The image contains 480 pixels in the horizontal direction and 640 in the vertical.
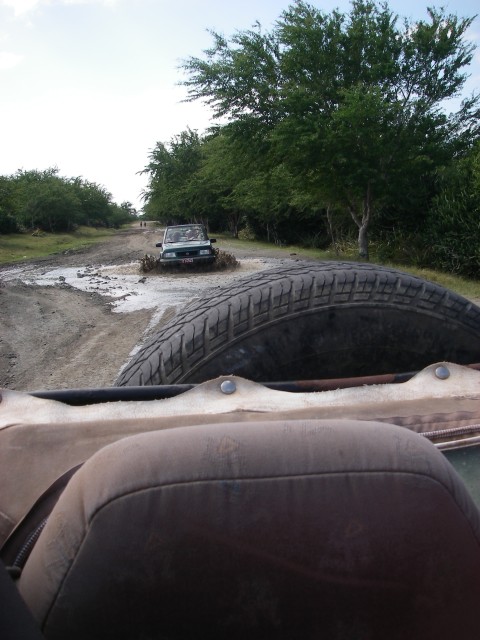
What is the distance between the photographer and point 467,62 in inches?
812

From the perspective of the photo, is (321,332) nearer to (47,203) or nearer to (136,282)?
(136,282)

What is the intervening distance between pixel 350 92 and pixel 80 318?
1226 centimetres

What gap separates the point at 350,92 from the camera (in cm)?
1872

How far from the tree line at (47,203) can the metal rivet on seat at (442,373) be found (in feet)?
162

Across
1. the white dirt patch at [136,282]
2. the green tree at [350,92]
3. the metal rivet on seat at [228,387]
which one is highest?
the green tree at [350,92]

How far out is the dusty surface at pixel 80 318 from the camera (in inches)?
280

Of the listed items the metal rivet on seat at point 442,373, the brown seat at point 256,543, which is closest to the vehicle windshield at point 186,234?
the metal rivet on seat at point 442,373

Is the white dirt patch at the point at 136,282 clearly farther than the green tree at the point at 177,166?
No

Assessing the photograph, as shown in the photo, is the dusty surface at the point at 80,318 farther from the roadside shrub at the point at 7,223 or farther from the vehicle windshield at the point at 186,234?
the roadside shrub at the point at 7,223

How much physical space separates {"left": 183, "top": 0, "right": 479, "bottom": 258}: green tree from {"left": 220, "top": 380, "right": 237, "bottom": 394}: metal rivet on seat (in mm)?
18311

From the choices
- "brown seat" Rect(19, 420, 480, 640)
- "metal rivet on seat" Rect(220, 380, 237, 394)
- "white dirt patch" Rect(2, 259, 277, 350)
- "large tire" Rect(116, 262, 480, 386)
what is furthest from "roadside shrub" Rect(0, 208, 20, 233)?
"brown seat" Rect(19, 420, 480, 640)

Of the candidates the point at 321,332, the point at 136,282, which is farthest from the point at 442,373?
the point at 136,282

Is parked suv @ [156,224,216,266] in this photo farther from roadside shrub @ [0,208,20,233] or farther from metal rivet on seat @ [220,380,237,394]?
roadside shrub @ [0,208,20,233]

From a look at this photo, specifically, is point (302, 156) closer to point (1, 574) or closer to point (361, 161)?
point (361, 161)
